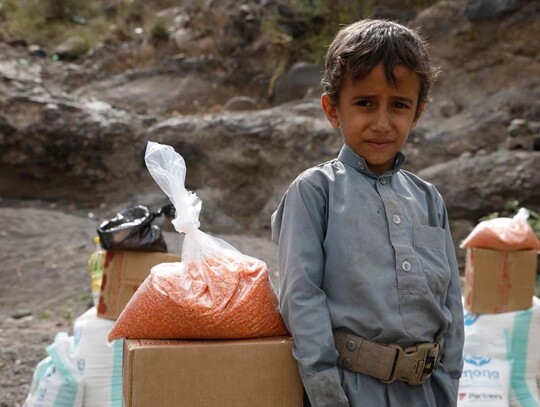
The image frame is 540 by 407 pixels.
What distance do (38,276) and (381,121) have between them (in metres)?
4.81

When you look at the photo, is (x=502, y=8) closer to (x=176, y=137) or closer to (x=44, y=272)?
(x=176, y=137)

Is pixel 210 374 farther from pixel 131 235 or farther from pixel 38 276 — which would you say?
pixel 38 276

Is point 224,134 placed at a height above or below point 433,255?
above

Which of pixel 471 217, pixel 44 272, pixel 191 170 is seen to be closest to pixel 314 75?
pixel 191 170

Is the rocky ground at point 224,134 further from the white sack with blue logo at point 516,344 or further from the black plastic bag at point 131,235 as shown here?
the white sack with blue logo at point 516,344

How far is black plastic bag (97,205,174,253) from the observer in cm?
260

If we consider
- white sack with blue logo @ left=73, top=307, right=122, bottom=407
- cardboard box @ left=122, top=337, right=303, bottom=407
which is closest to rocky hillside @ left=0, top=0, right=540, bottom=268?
white sack with blue logo @ left=73, top=307, right=122, bottom=407

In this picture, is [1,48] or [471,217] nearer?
[471,217]

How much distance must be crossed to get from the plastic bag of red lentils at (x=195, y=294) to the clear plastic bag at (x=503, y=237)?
Result: 1.41 meters

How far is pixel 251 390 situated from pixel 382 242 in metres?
0.47

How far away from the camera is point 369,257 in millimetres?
1647

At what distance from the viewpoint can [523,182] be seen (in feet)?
19.0

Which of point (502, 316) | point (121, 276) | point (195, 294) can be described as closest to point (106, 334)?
point (121, 276)

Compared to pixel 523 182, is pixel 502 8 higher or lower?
higher
